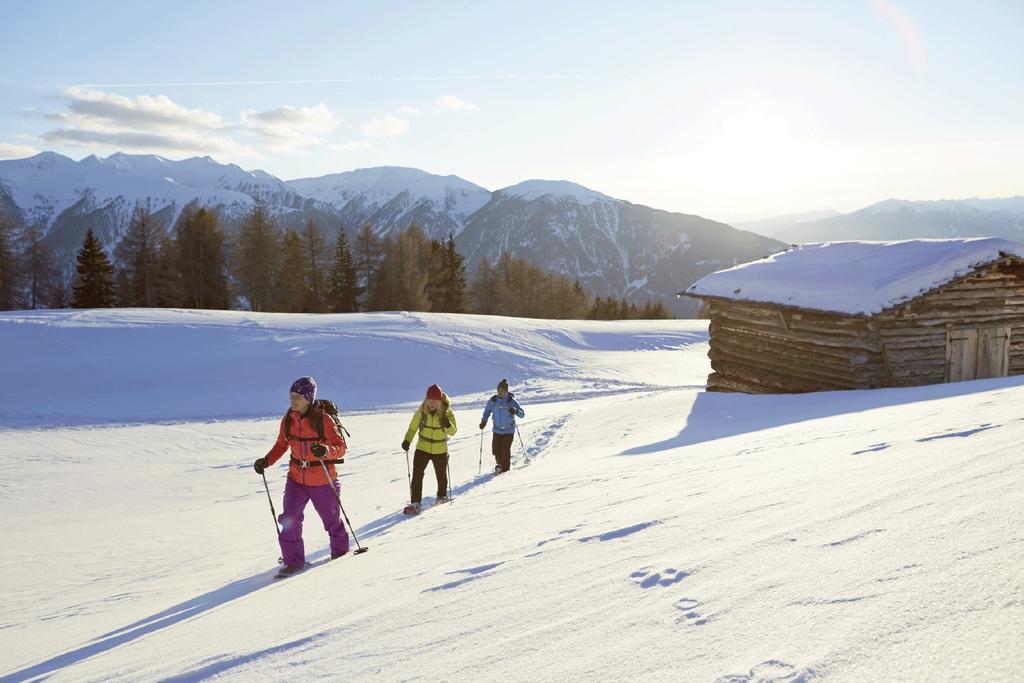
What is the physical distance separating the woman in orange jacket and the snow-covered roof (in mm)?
12469

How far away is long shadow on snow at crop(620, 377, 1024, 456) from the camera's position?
1019cm

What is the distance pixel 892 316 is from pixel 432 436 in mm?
11616

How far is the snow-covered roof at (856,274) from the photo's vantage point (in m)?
14.1

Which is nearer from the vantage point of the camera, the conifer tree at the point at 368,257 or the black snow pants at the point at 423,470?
the black snow pants at the point at 423,470

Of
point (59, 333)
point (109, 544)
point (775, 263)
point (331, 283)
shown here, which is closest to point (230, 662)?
point (109, 544)

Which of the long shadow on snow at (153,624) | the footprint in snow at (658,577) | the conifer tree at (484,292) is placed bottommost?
the long shadow on snow at (153,624)

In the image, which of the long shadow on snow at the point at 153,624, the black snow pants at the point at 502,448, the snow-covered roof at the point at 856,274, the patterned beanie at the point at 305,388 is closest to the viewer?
the long shadow on snow at the point at 153,624

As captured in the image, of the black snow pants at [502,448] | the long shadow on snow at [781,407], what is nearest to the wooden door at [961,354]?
the long shadow on snow at [781,407]

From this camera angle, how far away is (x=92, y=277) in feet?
139

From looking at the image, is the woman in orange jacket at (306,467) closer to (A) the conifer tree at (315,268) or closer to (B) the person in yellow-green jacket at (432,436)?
(B) the person in yellow-green jacket at (432,436)

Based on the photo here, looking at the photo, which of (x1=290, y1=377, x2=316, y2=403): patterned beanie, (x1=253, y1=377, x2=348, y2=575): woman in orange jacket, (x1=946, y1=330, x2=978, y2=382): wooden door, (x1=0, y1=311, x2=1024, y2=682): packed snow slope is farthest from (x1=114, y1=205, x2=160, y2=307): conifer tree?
(x1=946, y1=330, x2=978, y2=382): wooden door

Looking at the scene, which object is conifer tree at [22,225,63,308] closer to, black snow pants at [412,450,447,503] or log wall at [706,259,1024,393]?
black snow pants at [412,450,447,503]

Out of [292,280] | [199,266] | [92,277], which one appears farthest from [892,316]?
[92,277]

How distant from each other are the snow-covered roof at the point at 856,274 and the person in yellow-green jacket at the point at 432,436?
409 inches
